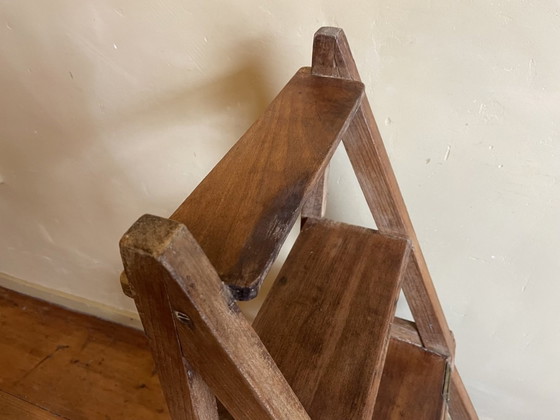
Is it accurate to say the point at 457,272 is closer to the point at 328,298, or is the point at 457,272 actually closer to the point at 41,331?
the point at 328,298

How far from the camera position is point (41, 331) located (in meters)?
1.42

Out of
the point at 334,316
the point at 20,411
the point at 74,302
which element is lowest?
the point at 20,411

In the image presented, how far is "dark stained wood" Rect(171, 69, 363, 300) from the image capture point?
306mm

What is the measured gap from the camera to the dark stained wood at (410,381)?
699 millimetres

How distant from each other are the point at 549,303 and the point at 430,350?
0.21 metres

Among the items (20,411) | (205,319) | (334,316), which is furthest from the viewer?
(20,411)

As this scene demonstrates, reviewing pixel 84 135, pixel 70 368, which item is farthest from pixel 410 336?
pixel 70 368

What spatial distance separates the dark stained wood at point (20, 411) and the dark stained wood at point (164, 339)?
3.41 ft

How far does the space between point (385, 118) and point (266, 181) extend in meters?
0.34

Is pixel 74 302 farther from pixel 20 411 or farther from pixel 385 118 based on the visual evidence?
pixel 385 118

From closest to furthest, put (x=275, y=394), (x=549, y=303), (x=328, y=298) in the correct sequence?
1. (x=275, y=394)
2. (x=328, y=298)
3. (x=549, y=303)

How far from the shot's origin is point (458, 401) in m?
0.78

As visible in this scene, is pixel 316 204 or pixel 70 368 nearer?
pixel 316 204

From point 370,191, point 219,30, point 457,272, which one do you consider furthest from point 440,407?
point 219,30
